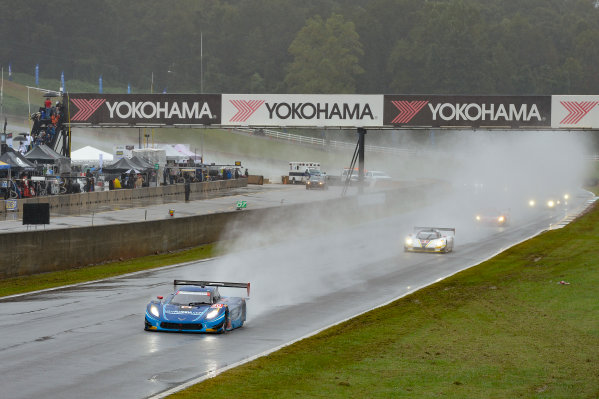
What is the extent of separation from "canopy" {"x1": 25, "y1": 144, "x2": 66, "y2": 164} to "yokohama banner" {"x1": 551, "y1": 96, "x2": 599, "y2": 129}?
107 feet

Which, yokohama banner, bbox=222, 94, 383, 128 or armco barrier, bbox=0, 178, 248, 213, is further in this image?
yokohama banner, bbox=222, 94, 383, 128

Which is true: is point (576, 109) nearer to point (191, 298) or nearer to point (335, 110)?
point (335, 110)

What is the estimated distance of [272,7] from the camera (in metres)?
192

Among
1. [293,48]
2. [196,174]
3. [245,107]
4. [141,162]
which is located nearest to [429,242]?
[245,107]

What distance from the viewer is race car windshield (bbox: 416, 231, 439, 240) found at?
1813 inches

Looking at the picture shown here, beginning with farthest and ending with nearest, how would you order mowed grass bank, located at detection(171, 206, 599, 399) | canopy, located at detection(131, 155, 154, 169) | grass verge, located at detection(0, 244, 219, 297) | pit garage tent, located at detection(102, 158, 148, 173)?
canopy, located at detection(131, 155, 154, 169) < pit garage tent, located at detection(102, 158, 148, 173) < grass verge, located at detection(0, 244, 219, 297) < mowed grass bank, located at detection(171, 206, 599, 399)

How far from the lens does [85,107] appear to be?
64.2 meters

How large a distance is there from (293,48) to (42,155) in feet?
373

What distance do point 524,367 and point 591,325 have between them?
5.19m

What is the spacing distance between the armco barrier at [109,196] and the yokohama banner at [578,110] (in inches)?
1151

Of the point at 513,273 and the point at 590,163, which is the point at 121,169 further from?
the point at 590,163

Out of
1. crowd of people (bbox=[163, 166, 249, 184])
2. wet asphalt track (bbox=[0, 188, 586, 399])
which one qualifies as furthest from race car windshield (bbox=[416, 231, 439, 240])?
crowd of people (bbox=[163, 166, 249, 184])

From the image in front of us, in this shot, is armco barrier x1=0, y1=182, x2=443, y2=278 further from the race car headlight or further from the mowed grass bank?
the mowed grass bank

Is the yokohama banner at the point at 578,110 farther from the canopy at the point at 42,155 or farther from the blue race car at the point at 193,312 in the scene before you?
the blue race car at the point at 193,312
